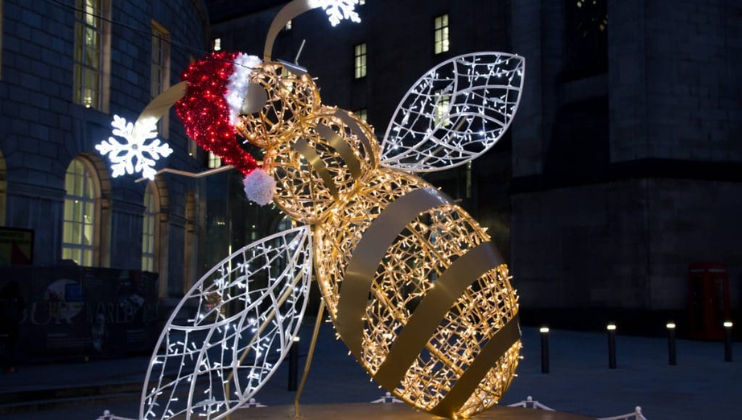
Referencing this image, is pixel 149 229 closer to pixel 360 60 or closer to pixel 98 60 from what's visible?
Result: pixel 98 60

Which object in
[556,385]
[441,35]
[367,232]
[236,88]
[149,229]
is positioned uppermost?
[441,35]

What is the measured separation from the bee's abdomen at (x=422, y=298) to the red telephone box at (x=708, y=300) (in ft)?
60.6

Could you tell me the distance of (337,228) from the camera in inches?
282

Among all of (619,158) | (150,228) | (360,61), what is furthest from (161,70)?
(619,158)

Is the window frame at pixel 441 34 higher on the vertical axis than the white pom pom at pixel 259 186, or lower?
higher

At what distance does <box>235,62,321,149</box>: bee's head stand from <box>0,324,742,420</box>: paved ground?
5.26m

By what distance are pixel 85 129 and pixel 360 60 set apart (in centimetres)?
1890

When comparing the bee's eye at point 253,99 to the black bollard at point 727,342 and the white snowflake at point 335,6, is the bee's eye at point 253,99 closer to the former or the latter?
the white snowflake at point 335,6

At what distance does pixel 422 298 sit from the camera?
678cm

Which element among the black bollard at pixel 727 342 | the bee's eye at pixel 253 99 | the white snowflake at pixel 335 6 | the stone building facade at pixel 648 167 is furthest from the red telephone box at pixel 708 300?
the bee's eye at pixel 253 99

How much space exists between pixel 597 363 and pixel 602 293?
956 centimetres

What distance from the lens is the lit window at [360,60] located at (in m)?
37.8

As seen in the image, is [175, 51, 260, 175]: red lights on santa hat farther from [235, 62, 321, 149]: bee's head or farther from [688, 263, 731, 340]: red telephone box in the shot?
[688, 263, 731, 340]: red telephone box

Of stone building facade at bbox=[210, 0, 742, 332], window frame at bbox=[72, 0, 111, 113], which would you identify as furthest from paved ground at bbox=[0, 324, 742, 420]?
window frame at bbox=[72, 0, 111, 113]
